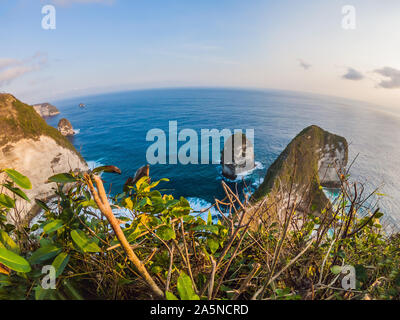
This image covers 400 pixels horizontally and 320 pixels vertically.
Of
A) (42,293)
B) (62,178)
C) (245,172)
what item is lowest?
(245,172)

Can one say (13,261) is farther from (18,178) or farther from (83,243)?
(18,178)

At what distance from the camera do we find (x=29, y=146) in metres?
17.2

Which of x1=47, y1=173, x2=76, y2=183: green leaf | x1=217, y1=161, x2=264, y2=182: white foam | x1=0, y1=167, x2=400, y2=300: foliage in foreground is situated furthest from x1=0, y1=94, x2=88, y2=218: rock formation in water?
x1=217, y1=161, x2=264, y2=182: white foam

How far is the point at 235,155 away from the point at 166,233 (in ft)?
87.9

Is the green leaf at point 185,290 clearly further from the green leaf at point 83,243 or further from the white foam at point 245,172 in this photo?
the white foam at point 245,172

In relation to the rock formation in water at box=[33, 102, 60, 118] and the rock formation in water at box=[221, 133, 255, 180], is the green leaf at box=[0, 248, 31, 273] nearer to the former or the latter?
the rock formation in water at box=[221, 133, 255, 180]

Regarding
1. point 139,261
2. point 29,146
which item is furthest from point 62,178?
point 29,146

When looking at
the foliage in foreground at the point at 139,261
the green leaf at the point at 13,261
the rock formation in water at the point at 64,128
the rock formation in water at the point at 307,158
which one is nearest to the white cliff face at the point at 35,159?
the foliage in foreground at the point at 139,261

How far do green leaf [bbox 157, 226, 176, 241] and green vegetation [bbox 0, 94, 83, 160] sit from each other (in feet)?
72.9

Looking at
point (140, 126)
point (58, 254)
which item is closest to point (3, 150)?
point (58, 254)

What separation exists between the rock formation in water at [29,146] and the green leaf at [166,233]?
1697cm
